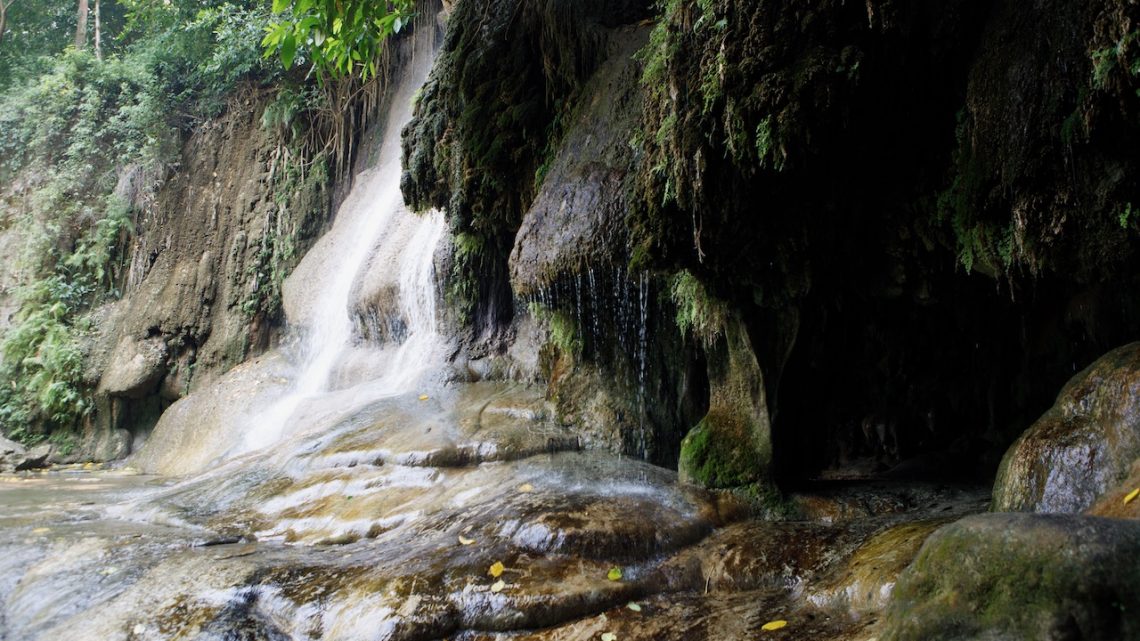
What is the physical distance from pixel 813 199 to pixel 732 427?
1987mm

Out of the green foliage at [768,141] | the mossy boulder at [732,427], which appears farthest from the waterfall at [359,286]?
the green foliage at [768,141]

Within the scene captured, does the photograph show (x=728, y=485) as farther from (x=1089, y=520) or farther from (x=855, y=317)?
(x=1089, y=520)

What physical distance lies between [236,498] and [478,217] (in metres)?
3.71

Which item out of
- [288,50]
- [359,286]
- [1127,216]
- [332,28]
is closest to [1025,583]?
[1127,216]

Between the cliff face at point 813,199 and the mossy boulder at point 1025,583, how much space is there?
228 cm

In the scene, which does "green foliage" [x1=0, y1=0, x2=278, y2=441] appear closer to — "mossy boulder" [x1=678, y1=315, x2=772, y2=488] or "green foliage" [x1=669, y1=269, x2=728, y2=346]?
"green foliage" [x1=669, y1=269, x2=728, y2=346]

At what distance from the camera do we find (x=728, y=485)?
6.23 m

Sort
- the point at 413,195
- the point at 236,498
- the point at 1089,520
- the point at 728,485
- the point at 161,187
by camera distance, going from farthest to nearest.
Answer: the point at 161,187 → the point at 413,195 → the point at 236,498 → the point at 728,485 → the point at 1089,520

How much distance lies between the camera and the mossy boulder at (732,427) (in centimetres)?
630

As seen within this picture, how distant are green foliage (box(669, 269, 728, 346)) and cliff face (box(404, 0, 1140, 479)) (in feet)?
0.10

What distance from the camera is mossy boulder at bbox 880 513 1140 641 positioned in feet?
8.52

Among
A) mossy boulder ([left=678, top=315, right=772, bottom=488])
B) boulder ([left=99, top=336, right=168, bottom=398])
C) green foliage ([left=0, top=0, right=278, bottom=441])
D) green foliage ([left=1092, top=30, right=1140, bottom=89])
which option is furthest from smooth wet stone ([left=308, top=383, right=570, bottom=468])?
green foliage ([left=0, top=0, right=278, bottom=441])

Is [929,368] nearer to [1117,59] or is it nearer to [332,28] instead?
[1117,59]

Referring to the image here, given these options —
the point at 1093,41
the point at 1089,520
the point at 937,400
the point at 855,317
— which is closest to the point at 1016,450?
the point at 1089,520
